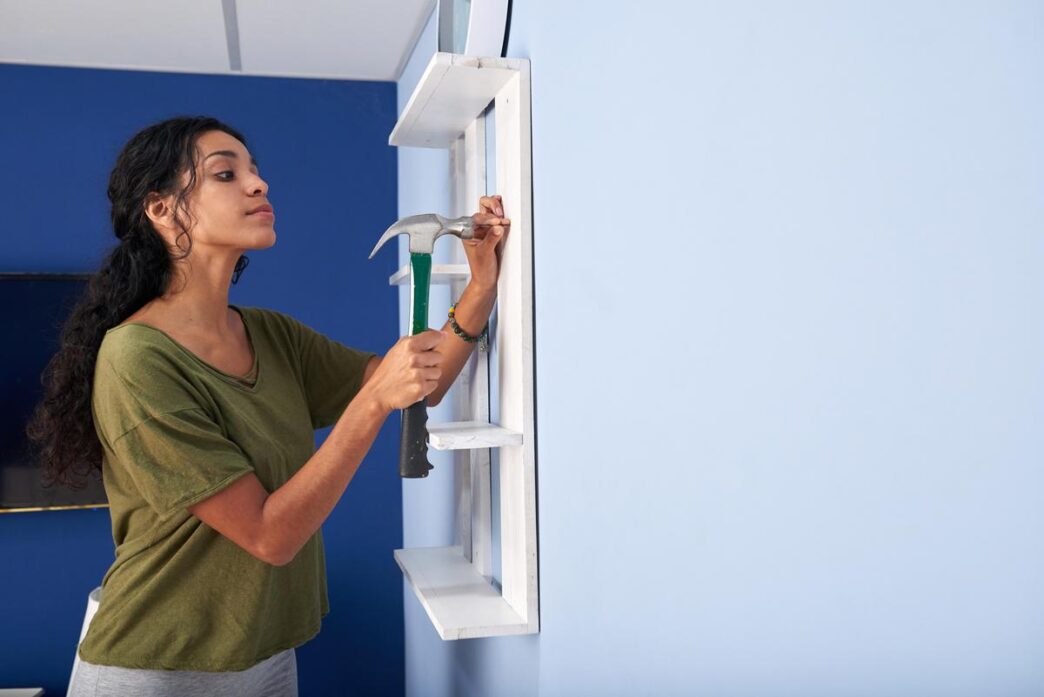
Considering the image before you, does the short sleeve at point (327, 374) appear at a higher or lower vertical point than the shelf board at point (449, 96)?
lower

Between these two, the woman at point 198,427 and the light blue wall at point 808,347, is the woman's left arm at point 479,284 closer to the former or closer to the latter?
the woman at point 198,427

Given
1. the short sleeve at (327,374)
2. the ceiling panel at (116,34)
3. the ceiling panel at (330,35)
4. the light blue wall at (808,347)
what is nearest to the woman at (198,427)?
the short sleeve at (327,374)

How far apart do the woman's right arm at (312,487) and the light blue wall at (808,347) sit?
0.80ft

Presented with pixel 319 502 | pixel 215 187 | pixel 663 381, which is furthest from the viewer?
pixel 215 187

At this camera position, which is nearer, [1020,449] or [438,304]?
[1020,449]

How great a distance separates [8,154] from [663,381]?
2424mm

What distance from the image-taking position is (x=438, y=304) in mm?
2168

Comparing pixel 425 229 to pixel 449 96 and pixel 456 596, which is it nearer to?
pixel 449 96

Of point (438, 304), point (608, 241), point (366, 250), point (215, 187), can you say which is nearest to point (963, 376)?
point (608, 241)

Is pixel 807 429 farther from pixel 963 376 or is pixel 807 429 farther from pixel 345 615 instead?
pixel 345 615

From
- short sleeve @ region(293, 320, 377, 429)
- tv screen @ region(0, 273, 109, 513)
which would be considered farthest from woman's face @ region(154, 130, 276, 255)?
tv screen @ region(0, 273, 109, 513)

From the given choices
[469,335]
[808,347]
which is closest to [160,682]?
[469,335]

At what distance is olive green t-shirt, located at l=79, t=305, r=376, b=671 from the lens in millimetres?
1227

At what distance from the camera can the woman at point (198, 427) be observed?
48.9 inches
